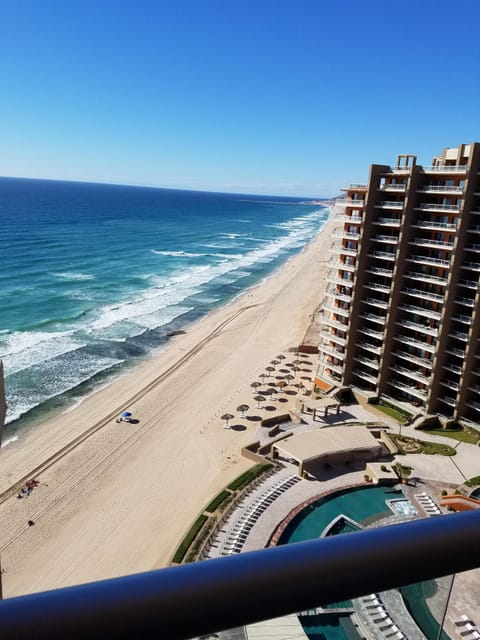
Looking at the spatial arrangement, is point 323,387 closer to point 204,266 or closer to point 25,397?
point 25,397

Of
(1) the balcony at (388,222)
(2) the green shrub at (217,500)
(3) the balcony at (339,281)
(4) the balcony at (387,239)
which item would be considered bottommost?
(2) the green shrub at (217,500)

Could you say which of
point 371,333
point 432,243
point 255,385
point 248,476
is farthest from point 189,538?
point 432,243

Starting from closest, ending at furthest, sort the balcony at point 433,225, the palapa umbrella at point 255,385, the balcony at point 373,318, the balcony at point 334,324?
the balcony at point 433,225, the balcony at point 373,318, the balcony at point 334,324, the palapa umbrella at point 255,385

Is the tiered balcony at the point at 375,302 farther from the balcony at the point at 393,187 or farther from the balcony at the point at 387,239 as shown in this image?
the balcony at the point at 393,187

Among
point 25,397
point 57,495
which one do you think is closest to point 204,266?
point 25,397

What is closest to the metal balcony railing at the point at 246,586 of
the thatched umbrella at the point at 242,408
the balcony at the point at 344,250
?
the thatched umbrella at the point at 242,408

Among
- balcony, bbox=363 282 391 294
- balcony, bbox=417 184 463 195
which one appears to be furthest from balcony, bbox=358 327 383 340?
balcony, bbox=417 184 463 195

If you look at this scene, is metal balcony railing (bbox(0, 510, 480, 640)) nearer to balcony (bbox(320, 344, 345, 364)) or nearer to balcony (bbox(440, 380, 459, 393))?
balcony (bbox(440, 380, 459, 393))
